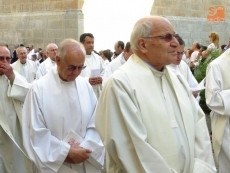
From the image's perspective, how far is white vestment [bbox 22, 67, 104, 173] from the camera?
4.25 metres

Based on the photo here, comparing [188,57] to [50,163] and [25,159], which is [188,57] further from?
[50,163]

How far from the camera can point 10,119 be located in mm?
5645

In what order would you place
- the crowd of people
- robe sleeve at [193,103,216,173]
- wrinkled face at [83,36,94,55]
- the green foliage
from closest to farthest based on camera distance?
the crowd of people, robe sleeve at [193,103,216,173], wrinkled face at [83,36,94,55], the green foliage

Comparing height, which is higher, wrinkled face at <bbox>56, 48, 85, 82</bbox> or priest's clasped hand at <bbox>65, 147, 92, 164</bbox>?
wrinkled face at <bbox>56, 48, 85, 82</bbox>

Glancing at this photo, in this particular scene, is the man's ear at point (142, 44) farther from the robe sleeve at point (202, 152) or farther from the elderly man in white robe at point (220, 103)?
the elderly man in white robe at point (220, 103)

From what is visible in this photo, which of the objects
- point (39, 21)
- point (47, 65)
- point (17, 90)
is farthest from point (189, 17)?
point (17, 90)

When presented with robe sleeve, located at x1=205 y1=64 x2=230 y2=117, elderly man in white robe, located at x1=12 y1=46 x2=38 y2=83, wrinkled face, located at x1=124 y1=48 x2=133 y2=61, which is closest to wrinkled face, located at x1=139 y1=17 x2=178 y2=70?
robe sleeve, located at x1=205 y1=64 x2=230 y2=117

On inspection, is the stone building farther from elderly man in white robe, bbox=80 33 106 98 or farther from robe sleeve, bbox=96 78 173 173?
robe sleeve, bbox=96 78 173 173

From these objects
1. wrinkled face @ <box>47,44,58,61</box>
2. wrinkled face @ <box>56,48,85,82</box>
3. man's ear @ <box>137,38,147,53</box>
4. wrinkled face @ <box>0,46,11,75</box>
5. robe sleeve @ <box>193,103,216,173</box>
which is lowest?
wrinkled face @ <box>47,44,58,61</box>

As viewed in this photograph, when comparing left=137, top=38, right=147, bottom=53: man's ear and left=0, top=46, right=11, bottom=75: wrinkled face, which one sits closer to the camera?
left=137, top=38, right=147, bottom=53: man's ear

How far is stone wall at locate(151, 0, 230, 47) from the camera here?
19938 mm

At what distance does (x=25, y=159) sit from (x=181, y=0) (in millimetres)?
15983

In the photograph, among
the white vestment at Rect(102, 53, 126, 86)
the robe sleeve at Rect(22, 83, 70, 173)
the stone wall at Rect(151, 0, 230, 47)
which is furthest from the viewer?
the stone wall at Rect(151, 0, 230, 47)

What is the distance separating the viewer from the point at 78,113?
4410 millimetres
